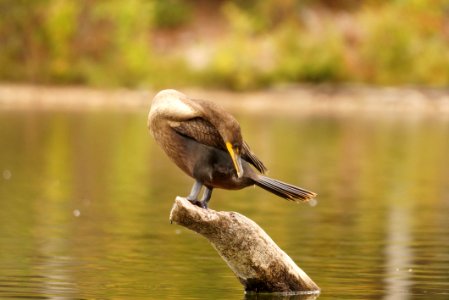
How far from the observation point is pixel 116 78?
53562 mm

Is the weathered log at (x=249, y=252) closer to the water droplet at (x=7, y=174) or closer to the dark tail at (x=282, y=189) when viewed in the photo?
the dark tail at (x=282, y=189)

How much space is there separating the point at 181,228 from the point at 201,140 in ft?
22.0

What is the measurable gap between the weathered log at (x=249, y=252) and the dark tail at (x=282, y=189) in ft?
1.61

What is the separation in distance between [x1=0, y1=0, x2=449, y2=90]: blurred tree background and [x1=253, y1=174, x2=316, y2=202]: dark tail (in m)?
40.7

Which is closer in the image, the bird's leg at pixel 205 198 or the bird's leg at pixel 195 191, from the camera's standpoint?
the bird's leg at pixel 195 191

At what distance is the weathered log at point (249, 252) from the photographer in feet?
38.3

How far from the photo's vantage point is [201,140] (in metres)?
11.3

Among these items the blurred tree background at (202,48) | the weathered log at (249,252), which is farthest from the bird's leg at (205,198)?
the blurred tree background at (202,48)

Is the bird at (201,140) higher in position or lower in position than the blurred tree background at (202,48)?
lower

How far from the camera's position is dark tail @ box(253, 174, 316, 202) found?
37.9 ft

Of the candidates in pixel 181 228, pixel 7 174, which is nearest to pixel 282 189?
pixel 181 228

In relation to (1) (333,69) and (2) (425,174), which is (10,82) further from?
(2) (425,174)

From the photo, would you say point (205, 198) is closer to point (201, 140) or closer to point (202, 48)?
point (201, 140)

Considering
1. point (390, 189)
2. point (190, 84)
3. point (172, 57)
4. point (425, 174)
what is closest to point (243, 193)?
point (390, 189)
